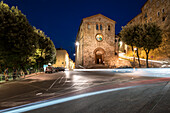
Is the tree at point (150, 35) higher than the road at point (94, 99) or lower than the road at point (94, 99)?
higher

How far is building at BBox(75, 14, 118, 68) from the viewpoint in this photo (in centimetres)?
3797

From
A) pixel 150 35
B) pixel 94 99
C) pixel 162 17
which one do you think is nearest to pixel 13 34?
pixel 94 99

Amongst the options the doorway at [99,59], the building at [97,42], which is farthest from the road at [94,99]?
the doorway at [99,59]

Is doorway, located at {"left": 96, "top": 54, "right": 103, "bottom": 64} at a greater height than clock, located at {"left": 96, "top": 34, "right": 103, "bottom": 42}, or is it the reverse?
clock, located at {"left": 96, "top": 34, "right": 103, "bottom": 42}

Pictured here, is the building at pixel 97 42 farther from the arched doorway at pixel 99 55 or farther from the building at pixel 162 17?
the building at pixel 162 17

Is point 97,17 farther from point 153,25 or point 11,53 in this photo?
point 11,53

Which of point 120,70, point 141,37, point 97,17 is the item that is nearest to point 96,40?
point 97,17

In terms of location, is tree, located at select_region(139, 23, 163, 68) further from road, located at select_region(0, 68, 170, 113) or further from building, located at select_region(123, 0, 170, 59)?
road, located at select_region(0, 68, 170, 113)

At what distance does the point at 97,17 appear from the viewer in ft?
128

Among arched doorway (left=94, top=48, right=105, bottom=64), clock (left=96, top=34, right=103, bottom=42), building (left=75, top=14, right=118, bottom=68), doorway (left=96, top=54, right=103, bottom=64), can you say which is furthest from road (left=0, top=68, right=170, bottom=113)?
doorway (left=96, top=54, right=103, bottom=64)

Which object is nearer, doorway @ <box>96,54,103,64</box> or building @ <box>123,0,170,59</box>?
building @ <box>123,0,170,59</box>

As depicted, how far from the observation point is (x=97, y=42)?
38.9 metres

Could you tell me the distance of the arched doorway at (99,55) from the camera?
39250mm

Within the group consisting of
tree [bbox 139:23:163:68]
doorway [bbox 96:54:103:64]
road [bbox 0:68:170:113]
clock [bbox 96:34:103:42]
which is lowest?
road [bbox 0:68:170:113]
